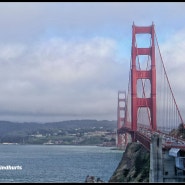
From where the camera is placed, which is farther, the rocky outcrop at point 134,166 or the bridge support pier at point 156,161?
the rocky outcrop at point 134,166

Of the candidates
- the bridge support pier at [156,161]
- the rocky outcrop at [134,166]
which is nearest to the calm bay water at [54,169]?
the rocky outcrop at [134,166]

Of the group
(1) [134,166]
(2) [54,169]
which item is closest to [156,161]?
(1) [134,166]

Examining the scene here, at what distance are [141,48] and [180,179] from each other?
25.6 metres

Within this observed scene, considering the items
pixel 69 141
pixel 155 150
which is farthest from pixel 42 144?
pixel 155 150

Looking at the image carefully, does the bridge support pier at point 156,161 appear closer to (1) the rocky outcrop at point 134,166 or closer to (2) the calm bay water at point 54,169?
(1) the rocky outcrop at point 134,166

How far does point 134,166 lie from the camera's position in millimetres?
37656

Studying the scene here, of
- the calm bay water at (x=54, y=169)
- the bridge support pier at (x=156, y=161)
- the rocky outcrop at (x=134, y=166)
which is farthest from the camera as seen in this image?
the calm bay water at (x=54, y=169)

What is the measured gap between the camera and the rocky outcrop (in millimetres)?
32881

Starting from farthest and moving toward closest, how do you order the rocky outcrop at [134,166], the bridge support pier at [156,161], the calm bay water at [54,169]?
the calm bay water at [54,169]
the rocky outcrop at [134,166]
the bridge support pier at [156,161]

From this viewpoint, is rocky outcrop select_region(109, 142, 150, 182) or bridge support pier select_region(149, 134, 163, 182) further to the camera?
rocky outcrop select_region(109, 142, 150, 182)

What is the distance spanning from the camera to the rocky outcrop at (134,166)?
108 ft

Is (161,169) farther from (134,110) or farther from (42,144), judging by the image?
(42,144)

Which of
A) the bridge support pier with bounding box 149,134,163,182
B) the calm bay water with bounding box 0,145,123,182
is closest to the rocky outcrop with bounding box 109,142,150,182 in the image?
the calm bay water with bounding box 0,145,123,182

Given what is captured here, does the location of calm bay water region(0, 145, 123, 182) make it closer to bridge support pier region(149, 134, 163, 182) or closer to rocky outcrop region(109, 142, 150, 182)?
rocky outcrop region(109, 142, 150, 182)
